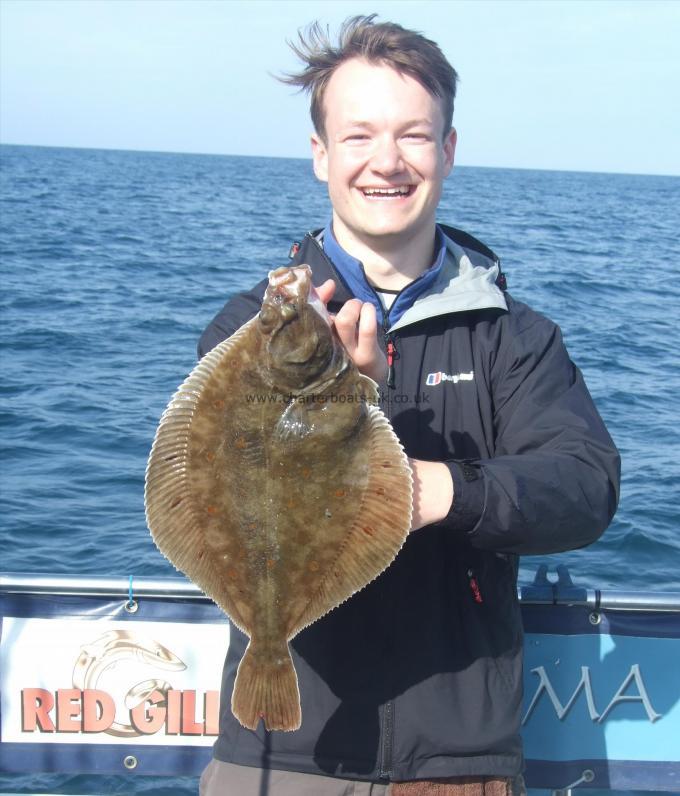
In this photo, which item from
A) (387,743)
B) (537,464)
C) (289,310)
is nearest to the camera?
(289,310)

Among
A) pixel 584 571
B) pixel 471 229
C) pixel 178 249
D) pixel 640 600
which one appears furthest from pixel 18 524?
pixel 471 229

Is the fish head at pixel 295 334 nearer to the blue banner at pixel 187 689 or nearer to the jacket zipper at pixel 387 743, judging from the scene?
the jacket zipper at pixel 387 743

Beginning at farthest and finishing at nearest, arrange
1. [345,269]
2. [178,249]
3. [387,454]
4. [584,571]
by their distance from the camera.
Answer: [178,249]
[584,571]
[345,269]
[387,454]

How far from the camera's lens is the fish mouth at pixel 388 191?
2830mm

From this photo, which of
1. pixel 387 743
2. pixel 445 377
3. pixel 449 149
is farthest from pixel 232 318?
pixel 387 743

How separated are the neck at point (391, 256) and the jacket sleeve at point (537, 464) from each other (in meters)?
0.34

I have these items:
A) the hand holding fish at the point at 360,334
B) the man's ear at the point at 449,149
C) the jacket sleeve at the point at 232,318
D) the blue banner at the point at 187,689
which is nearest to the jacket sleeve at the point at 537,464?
the hand holding fish at the point at 360,334

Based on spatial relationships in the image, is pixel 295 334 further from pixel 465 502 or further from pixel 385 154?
pixel 385 154

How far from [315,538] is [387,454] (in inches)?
11.0

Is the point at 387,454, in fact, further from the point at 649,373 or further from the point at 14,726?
the point at 649,373

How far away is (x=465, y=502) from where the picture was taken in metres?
2.40

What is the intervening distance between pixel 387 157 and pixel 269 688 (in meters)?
1.51

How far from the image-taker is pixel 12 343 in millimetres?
15055

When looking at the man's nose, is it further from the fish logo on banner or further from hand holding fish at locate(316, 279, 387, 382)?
the fish logo on banner
